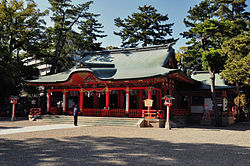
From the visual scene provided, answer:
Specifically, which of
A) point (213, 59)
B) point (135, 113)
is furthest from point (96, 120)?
point (213, 59)

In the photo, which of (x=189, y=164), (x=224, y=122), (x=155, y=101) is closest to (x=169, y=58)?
(x=155, y=101)

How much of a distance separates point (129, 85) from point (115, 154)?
1209cm

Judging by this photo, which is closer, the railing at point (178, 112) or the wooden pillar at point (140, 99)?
the railing at point (178, 112)

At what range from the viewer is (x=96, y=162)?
612cm

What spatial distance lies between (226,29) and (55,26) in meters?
20.4

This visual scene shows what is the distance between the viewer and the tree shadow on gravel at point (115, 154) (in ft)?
20.2

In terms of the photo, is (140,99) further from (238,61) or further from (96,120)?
(238,61)

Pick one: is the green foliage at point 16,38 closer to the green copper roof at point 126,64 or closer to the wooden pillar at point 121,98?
the green copper roof at point 126,64

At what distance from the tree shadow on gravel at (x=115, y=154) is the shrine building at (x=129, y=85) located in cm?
898

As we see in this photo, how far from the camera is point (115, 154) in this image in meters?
7.12

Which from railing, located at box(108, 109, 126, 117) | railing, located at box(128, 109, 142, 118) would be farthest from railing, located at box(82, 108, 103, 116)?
railing, located at box(128, 109, 142, 118)

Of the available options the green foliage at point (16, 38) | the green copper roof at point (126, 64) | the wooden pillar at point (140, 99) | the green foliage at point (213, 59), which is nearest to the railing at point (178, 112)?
the wooden pillar at point (140, 99)

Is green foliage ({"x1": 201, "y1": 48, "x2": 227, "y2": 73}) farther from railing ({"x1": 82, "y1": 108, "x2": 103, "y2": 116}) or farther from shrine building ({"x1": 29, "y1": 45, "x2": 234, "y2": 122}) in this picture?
railing ({"x1": 82, "y1": 108, "x2": 103, "y2": 116})

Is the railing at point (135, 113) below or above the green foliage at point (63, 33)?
below
